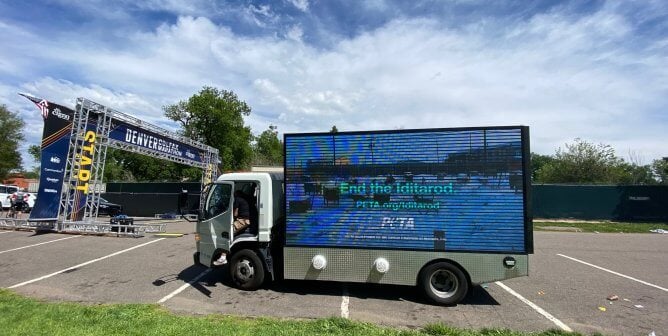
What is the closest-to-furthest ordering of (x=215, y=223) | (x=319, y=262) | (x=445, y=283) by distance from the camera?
(x=445, y=283) < (x=319, y=262) < (x=215, y=223)

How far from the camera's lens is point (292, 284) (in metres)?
7.87

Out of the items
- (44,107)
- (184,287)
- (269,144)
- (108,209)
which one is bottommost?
(184,287)

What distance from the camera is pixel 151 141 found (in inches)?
758

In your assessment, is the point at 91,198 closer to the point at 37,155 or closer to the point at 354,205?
the point at 354,205

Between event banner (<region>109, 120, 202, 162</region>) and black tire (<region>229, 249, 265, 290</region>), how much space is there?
12.7 m

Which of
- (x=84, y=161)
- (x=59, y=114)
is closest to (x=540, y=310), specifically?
(x=84, y=161)

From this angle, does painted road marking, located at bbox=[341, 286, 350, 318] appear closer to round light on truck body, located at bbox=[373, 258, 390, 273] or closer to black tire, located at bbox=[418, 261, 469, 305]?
round light on truck body, located at bbox=[373, 258, 390, 273]

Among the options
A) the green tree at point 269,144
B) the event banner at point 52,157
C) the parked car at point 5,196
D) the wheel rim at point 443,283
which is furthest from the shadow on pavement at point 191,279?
the green tree at point 269,144

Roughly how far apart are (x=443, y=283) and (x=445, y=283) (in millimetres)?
34

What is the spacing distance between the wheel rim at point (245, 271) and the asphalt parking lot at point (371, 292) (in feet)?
0.95

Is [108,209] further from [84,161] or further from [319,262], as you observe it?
[319,262]

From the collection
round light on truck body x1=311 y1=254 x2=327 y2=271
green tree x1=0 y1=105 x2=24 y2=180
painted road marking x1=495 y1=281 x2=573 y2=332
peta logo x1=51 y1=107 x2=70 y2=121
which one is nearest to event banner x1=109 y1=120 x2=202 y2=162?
peta logo x1=51 y1=107 x2=70 y2=121

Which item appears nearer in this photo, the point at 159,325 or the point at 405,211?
the point at 159,325

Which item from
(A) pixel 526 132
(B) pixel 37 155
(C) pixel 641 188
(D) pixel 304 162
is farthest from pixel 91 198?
(B) pixel 37 155
